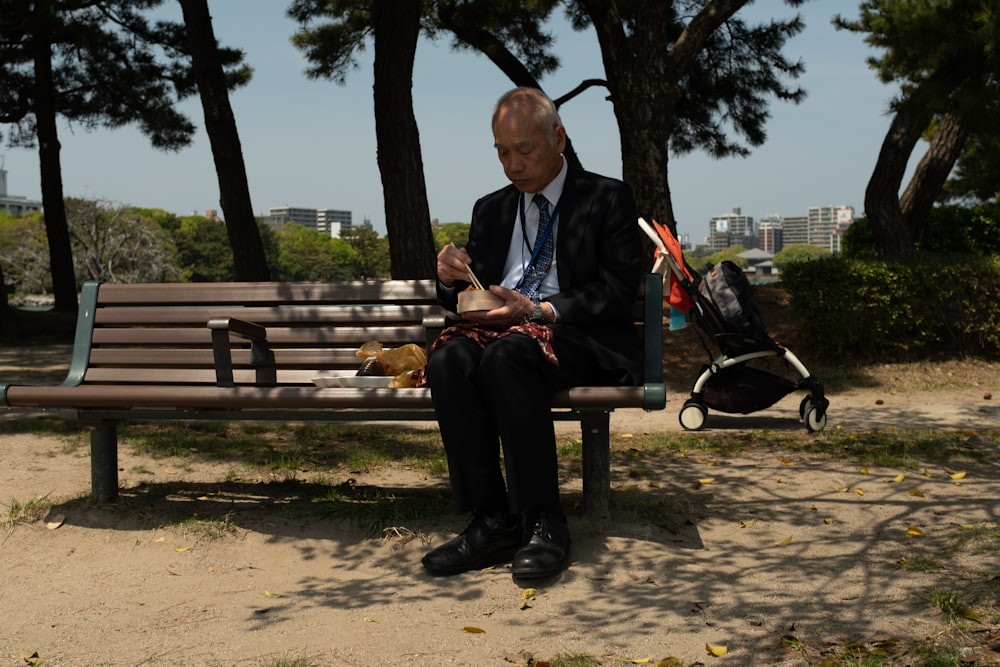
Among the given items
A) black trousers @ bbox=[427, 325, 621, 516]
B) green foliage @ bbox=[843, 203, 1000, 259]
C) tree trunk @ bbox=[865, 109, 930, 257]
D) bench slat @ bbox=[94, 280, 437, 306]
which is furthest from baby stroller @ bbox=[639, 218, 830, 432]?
green foliage @ bbox=[843, 203, 1000, 259]

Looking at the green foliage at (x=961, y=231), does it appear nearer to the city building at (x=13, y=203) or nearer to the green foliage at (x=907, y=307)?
the green foliage at (x=907, y=307)

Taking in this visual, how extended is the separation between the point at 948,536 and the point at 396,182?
7408 millimetres

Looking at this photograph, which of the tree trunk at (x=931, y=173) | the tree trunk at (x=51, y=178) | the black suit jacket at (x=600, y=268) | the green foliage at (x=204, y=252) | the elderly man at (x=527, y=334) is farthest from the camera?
the green foliage at (x=204, y=252)

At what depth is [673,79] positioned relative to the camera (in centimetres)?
1298

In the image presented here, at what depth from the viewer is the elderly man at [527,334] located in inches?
156

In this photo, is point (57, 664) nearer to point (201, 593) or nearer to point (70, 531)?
point (201, 593)

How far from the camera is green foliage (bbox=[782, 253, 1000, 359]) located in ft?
35.5

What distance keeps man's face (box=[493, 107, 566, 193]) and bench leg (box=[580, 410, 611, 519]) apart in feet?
3.17

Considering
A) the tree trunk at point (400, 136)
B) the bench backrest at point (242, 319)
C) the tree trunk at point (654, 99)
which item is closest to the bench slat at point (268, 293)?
the bench backrest at point (242, 319)

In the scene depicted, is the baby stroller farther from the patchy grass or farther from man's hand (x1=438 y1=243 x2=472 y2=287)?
man's hand (x1=438 y1=243 x2=472 y2=287)

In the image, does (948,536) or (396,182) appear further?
(396,182)

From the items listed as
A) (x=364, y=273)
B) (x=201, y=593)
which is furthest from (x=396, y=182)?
(x=364, y=273)

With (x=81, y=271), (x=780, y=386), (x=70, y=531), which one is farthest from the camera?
(x=81, y=271)

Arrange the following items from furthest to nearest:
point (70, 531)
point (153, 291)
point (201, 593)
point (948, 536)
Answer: point (153, 291)
point (70, 531)
point (948, 536)
point (201, 593)
